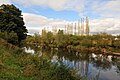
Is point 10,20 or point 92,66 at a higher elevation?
point 10,20

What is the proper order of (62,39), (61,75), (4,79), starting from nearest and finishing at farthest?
(4,79) < (61,75) < (62,39)

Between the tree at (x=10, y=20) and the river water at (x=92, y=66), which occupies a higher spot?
the tree at (x=10, y=20)

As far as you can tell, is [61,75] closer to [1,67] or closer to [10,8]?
[1,67]

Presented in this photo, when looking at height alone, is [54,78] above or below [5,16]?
below

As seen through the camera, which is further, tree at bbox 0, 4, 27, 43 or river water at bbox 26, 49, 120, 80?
tree at bbox 0, 4, 27, 43

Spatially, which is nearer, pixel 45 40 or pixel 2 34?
pixel 2 34

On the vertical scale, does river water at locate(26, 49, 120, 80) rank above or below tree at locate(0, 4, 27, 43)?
below

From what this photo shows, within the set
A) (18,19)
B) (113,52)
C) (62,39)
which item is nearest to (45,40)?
(62,39)

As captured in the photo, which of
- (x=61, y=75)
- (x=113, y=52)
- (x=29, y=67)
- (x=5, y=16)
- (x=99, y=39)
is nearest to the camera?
(x=61, y=75)

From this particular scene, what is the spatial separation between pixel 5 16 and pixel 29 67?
2519 cm

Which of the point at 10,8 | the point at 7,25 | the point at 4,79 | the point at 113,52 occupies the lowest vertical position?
the point at 113,52

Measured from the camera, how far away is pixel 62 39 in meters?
102

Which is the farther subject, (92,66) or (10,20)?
(92,66)

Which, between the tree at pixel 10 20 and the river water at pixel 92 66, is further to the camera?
the tree at pixel 10 20
